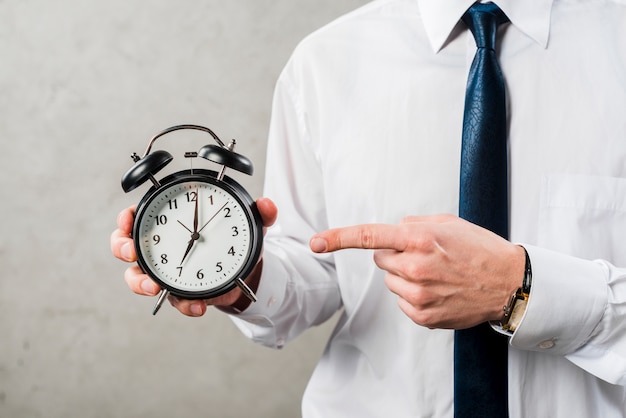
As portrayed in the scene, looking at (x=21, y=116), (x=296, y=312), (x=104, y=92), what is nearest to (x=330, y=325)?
(x=296, y=312)

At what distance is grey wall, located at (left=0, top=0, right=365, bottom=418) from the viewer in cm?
227

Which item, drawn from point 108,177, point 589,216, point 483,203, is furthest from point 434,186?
point 108,177

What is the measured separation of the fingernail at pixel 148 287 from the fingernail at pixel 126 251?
0.17 ft

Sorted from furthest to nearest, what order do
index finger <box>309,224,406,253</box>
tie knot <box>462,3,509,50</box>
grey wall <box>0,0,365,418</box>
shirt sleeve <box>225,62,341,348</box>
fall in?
grey wall <box>0,0,365,418</box>, shirt sleeve <box>225,62,341,348</box>, tie knot <box>462,3,509,50</box>, index finger <box>309,224,406,253</box>

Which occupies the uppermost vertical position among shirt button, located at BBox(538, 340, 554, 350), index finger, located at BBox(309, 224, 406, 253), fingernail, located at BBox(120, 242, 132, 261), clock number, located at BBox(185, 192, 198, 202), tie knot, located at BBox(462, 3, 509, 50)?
tie knot, located at BBox(462, 3, 509, 50)

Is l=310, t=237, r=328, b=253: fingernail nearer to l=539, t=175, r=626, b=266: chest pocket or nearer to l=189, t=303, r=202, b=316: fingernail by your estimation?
l=189, t=303, r=202, b=316: fingernail

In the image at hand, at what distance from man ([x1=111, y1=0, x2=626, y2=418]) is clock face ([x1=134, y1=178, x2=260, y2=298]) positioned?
4 centimetres

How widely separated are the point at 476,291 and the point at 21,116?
1.87 metres

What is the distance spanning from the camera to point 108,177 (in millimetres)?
2322

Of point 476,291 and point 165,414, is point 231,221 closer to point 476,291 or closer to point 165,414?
point 476,291

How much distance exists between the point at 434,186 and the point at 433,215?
24 cm

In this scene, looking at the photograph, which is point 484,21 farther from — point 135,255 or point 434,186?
point 135,255

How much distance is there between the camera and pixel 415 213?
1.34m

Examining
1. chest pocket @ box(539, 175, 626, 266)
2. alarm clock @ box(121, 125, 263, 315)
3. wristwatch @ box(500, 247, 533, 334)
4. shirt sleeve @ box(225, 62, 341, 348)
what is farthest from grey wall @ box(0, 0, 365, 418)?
wristwatch @ box(500, 247, 533, 334)
